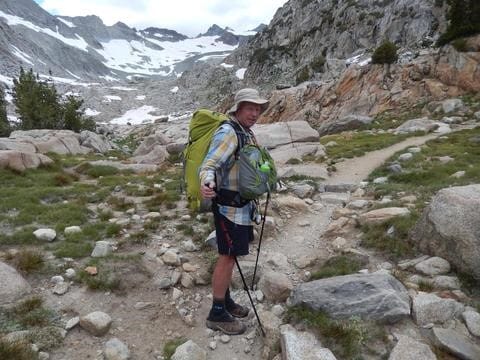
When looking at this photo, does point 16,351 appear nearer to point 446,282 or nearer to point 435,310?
point 435,310

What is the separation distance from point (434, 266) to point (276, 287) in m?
2.72

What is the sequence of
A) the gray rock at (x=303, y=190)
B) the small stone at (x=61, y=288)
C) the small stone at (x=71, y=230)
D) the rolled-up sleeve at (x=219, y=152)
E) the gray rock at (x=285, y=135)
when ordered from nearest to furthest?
1. the rolled-up sleeve at (x=219, y=152)
2. the small stone at (x=61, y=288)
3. the small stone at (x=71, y=230)
4. the gray rock at (x=303, y=190)
5. the gray rock at (x=285, y=135)

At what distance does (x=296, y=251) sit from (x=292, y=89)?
3947 cm

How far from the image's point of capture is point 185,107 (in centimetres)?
15550

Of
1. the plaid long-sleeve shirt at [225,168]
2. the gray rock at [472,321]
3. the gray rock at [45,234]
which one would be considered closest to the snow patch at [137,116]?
the gray rock at [45,234]

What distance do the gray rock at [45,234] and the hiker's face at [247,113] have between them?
5496 millimetres

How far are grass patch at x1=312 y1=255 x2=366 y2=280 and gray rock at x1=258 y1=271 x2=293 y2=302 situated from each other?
2.44 feet

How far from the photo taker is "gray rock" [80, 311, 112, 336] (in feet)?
17.9

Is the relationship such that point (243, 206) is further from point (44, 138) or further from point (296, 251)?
point (44, 138)

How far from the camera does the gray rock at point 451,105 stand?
28219 millimetres

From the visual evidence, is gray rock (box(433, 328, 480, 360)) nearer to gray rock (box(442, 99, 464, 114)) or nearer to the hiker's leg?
the hiker's leg

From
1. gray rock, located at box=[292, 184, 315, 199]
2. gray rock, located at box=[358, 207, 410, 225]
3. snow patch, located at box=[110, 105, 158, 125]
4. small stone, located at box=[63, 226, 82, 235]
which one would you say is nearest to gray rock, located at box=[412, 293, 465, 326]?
gray rock, located at box=[358, 207, 410, 225]

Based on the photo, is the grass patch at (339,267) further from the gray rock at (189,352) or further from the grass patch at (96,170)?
the grass patch at (96,170)

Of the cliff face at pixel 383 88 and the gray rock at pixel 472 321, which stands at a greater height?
the cliff face at pixel 383 88
